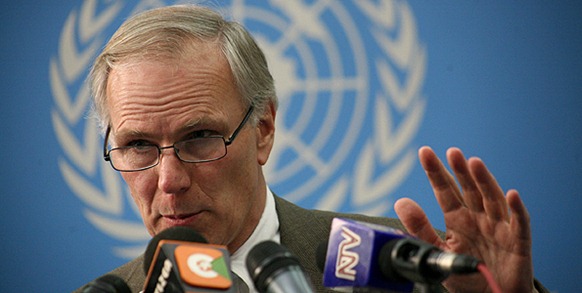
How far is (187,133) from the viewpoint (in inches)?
87.4

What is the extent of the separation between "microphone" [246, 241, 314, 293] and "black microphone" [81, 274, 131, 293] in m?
0.26

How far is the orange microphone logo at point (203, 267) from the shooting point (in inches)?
42.9

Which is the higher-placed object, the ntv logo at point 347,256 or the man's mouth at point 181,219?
the ntv logo at point 347,256

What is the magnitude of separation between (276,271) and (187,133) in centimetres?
115

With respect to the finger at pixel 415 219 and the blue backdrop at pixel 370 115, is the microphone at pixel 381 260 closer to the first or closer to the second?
the finger at pixel 415 219

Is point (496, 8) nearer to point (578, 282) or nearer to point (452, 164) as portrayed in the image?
point (578, 282)

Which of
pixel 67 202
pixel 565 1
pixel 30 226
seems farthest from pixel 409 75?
pixel 30 226

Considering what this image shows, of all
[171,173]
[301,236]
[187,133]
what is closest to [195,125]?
[187,133]

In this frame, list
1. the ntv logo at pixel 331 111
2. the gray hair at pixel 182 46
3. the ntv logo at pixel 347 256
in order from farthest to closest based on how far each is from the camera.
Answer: the ntv logo at pixel 331 111, the gray hair at pixel 182 46, the ntv logo at pixel 347 256

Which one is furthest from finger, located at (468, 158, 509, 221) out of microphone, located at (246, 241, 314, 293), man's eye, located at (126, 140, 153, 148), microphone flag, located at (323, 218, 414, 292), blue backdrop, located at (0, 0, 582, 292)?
blue backdrop, located at (0, 0, 582, 292)

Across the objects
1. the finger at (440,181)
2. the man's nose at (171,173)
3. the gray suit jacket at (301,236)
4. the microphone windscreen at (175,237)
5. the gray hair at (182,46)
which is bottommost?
the gray suit jacket at (301,236)

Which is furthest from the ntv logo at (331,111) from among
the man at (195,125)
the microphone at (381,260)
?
the microphone at (381,260)

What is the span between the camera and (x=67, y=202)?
11.7 ft

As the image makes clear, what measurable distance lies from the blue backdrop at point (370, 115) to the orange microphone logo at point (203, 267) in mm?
2093
